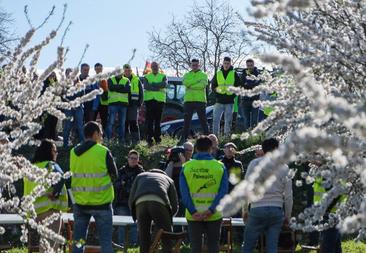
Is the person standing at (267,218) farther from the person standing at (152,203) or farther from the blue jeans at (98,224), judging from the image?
the blue jeans at (98,224)

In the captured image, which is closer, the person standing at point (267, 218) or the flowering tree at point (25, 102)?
the flowering tree at point (25, 102)

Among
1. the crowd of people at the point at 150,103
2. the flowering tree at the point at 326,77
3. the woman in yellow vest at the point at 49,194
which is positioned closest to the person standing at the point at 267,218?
the woman in yellow vest at the point at 49,194

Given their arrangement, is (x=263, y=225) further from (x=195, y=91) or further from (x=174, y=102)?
(x=174, y=102)

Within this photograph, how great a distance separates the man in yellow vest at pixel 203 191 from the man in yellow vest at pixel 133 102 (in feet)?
25.2

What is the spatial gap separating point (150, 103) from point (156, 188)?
305 inches

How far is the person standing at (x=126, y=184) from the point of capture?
1262 centimetres

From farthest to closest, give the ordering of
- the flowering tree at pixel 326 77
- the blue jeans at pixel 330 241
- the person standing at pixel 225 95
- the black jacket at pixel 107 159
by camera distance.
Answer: the person standing at pixel 225 95
the blue jeans at pixel 330 241
the black jacket at pixel 107 159
the flowering tree at pixel 326 77

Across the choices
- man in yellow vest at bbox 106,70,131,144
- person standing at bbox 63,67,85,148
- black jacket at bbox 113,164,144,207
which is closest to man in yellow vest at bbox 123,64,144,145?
man in yellow vest at bbox 106,70,131,144

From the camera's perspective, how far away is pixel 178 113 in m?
24.8

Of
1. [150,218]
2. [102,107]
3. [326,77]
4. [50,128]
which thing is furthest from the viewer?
[102,107]

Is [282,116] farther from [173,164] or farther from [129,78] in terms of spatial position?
[129,78]

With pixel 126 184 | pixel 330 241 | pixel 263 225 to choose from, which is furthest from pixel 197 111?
pixel 263 225

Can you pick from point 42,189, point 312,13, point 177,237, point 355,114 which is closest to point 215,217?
point 177,237

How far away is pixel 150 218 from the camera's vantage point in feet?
32.7
